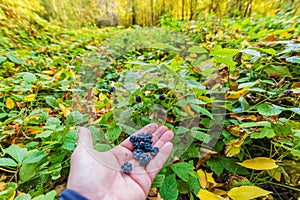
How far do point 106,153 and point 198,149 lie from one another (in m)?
0.33

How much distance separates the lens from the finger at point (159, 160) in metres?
0.62

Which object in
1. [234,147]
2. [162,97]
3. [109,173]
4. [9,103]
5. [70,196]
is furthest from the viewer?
[9,103]

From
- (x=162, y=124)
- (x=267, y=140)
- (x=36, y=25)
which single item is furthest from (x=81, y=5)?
(x=267, y=140)

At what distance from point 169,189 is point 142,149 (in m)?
0.15

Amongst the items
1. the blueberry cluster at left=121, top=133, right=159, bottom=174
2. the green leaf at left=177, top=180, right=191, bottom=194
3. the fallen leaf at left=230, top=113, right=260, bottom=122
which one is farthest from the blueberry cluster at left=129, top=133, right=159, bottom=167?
the fallen leaf at left=230, top=113, right=260, bottom=122

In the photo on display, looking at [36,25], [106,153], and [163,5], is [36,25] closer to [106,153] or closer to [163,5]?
[163,5]

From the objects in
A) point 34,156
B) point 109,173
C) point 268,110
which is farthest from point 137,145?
point 268,110

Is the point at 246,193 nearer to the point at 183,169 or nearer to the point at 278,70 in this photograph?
the point at 183,169

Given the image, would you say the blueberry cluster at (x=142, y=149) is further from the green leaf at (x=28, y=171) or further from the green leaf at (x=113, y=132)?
the green leaf at (x=28, y=171)

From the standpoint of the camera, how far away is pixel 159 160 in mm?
652

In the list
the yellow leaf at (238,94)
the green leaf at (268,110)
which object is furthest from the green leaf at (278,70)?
the green leaf at (268,110)

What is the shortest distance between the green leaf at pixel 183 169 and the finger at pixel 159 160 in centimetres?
4

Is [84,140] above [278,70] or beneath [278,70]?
beneath

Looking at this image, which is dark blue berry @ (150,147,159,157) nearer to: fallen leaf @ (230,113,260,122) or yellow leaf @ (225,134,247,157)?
yellow leaf @ (225,134,247,157)
